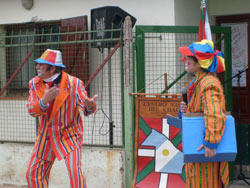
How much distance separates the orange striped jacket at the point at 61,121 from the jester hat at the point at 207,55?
133cm

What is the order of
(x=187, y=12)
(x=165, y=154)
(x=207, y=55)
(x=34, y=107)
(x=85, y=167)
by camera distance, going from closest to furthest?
(x=207, y=55) → (x=34, y=107) → (x=165, y=154) → (x=85, y=167) → (x=187, y=12)

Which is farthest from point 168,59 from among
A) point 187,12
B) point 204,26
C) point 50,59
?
point 50,59

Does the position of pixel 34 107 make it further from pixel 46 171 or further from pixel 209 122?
pixel 209 122

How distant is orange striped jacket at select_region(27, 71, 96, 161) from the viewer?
14.4 ft

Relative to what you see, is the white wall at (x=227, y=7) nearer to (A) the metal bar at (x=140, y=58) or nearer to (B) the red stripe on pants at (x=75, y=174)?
(A) the metal bar at (x=140, y=58)

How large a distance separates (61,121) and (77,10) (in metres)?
3.18

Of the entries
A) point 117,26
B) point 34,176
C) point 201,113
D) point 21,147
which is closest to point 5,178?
point 21,147

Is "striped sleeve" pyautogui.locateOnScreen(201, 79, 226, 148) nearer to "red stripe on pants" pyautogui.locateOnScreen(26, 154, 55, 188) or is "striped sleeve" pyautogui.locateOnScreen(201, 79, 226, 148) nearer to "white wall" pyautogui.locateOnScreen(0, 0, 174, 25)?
"red stripe on pants" pyautogui.locateOnScreen(26, 154, 55, 188)

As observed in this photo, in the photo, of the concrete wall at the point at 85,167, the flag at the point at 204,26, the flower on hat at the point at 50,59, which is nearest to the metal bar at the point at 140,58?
the concrete wall at the point at 85,167

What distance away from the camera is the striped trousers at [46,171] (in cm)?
425

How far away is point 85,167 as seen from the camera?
608cm

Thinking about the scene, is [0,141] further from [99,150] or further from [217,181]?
[217,181]

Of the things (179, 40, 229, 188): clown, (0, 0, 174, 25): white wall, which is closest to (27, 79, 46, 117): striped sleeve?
(179, 40, 229, 188): clown

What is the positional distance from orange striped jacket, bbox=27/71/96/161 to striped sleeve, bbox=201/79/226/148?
140 centimetres
